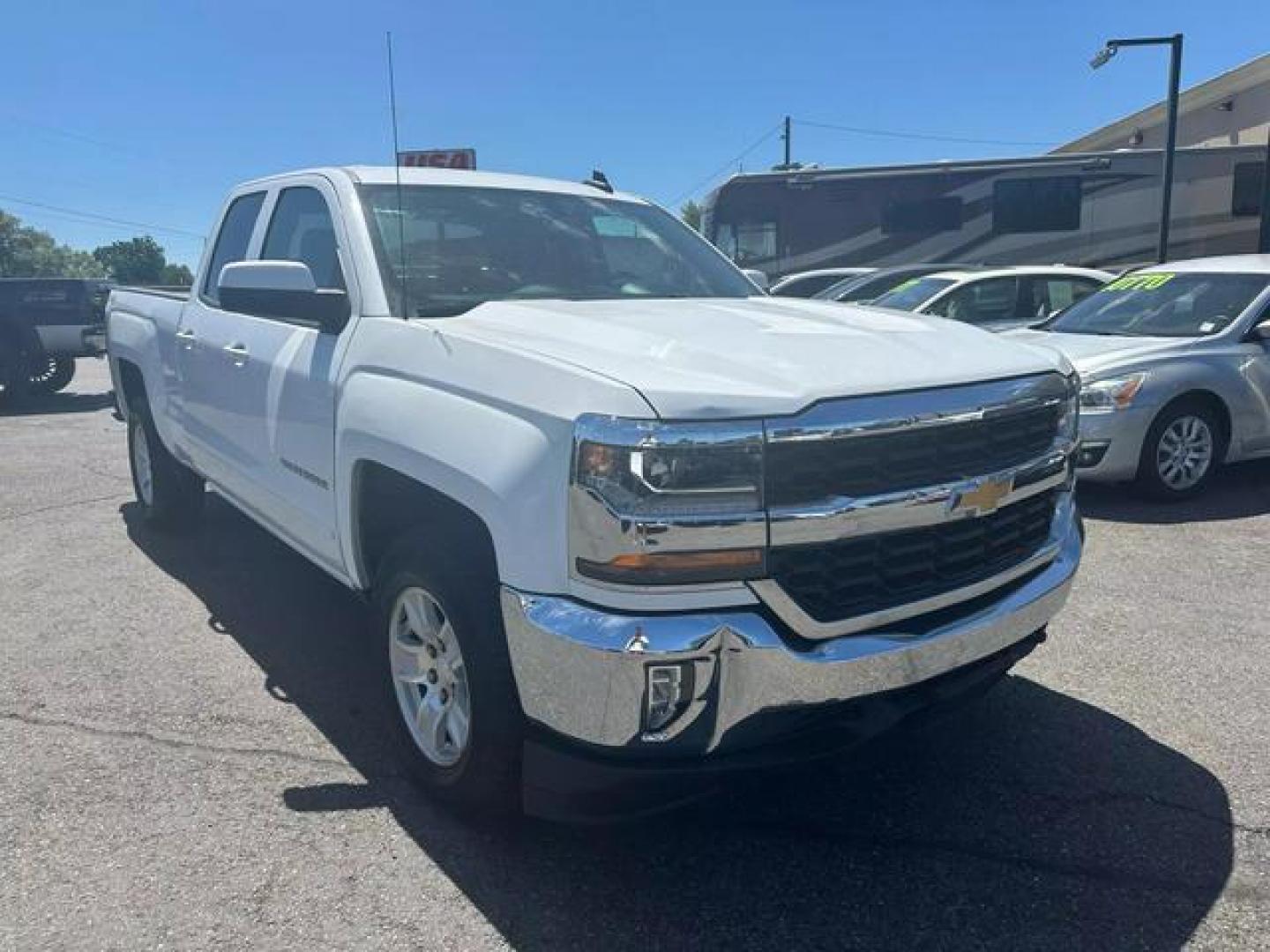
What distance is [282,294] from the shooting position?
3.34m

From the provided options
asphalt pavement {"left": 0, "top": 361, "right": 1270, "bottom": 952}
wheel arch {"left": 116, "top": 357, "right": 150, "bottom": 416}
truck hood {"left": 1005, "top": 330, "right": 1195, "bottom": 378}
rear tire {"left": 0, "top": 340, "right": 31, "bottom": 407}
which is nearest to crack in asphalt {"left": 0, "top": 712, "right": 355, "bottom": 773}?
asphalt pavement {"left": 0, "top": 361, "right": 1270, "bottom": 952}

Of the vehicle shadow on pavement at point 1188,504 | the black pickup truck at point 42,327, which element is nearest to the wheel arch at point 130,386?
the vehicle shadow on pavement at point 1188,504

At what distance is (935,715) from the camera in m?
2.83

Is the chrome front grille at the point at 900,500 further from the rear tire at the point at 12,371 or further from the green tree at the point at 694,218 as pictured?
the rear tire at the point at 12,371

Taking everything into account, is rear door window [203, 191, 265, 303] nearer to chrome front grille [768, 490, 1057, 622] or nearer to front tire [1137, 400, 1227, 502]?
chrome front grille [768, 490, 1057, 622]

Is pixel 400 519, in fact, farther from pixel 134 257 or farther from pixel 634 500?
pixel 134 257

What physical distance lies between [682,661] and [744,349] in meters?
0.91

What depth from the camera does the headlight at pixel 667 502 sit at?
7.52 ft

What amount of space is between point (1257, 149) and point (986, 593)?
17927 millimetres

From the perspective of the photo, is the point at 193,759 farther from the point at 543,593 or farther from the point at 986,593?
the point at 986,593

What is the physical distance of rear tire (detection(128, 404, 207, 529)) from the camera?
5977mm

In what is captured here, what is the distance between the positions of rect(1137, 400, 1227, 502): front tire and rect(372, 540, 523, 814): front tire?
5472 mm

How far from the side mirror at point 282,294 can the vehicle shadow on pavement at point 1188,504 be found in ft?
16.9

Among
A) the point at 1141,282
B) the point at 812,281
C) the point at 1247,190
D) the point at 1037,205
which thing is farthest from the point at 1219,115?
the point at 1141,282
